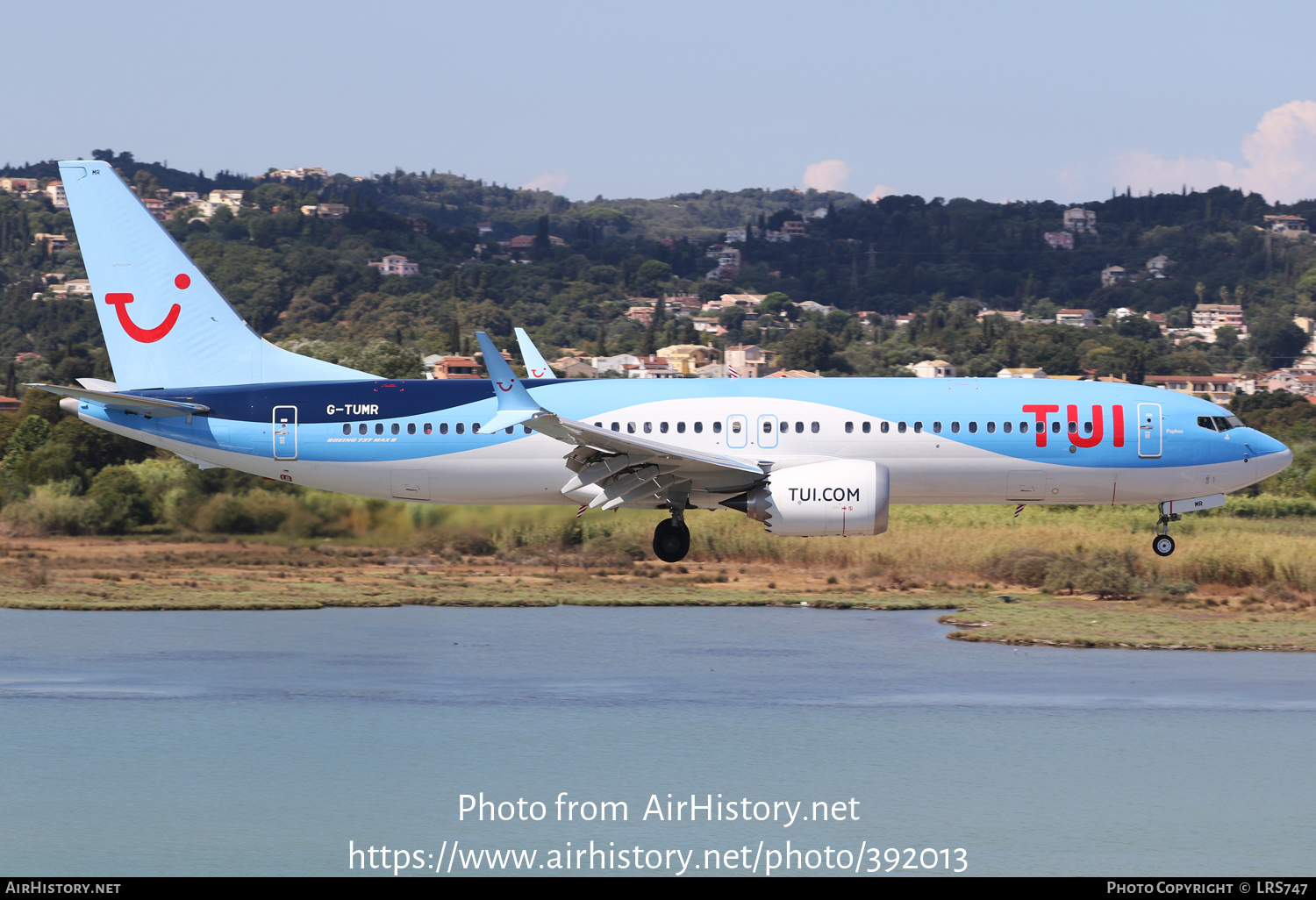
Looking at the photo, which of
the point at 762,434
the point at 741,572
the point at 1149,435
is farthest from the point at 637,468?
the point at 741,572

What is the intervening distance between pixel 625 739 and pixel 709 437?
8.56 m

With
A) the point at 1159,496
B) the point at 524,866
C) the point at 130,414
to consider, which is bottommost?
the point at 524,866

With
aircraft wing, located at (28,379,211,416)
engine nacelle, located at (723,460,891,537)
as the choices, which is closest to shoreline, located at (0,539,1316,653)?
aircraft wing, located at (28,379,211,416)

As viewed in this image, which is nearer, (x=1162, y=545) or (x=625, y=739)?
(x=1162, y=545)

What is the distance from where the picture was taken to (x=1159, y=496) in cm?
3791

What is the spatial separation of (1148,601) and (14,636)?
39.3 metres

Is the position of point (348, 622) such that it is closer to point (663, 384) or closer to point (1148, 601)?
point (663, 384)

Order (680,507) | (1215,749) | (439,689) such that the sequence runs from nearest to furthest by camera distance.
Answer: (680,507) < (1215,749) < (439,689)

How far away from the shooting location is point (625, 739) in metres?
39.5

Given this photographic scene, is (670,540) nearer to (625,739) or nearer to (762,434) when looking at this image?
(762,434)

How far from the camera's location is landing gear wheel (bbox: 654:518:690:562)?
36781mm

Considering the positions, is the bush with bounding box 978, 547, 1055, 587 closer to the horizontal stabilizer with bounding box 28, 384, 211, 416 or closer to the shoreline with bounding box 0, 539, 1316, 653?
the shoreline with bounding box 0, 539, 1316, 653

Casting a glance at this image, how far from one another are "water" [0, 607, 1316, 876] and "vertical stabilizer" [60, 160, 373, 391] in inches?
376
